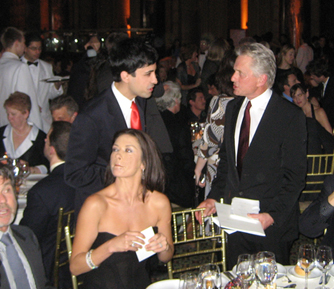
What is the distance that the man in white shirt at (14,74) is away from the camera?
507cm

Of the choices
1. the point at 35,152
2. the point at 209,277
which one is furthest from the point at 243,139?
the point at 35,152

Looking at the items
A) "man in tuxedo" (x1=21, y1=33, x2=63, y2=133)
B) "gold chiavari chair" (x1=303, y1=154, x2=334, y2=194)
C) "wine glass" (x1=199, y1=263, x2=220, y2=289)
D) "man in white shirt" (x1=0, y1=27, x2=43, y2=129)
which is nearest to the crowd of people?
"wine glass" (x1=199, y1=263, x2=220, y2=289)

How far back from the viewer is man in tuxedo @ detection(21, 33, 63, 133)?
5.65 metres

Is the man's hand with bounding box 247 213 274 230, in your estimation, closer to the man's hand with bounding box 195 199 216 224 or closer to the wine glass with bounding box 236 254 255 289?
the man's hand with bounding box 195 199 216 224

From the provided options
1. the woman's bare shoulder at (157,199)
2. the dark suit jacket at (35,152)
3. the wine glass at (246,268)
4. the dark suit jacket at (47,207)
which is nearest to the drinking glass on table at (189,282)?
the wine glass at (246,268)

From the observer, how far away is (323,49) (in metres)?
12.2

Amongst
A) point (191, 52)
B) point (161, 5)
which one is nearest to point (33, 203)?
point (191, 52)

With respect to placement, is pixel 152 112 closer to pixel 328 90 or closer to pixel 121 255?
pixel 121 255

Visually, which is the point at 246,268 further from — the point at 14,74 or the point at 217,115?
the point at 14,74

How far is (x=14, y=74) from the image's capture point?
5.07 metres

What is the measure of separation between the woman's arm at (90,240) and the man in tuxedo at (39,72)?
137 inches

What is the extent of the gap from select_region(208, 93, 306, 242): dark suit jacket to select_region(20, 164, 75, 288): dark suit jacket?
1.14 m

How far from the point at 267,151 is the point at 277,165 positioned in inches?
4.0

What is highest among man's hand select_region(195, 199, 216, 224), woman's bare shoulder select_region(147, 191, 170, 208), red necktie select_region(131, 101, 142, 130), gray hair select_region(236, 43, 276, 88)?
gray hair select_region(236, 43, 276, 88)
